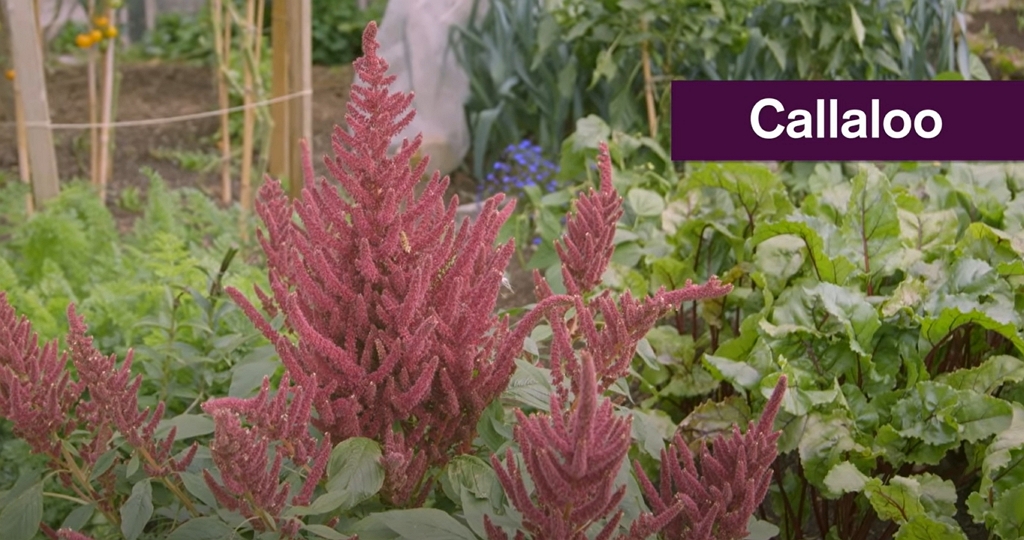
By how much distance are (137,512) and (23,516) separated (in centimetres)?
21

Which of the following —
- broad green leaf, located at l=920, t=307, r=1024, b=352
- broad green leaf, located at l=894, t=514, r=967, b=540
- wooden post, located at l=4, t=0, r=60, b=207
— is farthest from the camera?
wooden post, located at l=4, t=0, r=60, b=207

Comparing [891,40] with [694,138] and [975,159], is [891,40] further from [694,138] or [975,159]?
[694,138]

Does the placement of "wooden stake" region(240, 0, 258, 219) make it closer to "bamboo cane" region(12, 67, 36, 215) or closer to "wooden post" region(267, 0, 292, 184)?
"wooden post" region(267, 0, 292, 184)

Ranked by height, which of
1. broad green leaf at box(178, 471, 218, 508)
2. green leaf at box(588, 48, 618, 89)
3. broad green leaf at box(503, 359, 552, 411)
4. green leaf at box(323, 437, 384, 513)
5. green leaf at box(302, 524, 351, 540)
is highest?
green leaf at box(588, 48, 618, 89)

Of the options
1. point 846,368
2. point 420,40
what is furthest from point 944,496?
point 420,40

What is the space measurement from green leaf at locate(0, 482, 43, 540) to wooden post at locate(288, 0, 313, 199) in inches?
92.9

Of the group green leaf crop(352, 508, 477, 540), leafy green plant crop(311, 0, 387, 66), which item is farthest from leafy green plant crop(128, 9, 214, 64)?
green leaf crop(352, 508, 477, 540)

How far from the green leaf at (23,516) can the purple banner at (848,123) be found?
2.13 metres

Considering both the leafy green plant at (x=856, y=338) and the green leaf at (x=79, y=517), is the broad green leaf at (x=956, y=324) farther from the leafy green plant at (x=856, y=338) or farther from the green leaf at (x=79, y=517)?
the green leaf at (x=79, y=517)

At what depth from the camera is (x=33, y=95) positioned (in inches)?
143

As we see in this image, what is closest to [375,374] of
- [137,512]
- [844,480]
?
[137,512]

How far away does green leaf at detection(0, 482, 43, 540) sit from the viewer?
1.45 m

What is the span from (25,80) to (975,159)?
2904 millimetres

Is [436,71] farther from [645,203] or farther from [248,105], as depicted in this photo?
→ [645,203]
